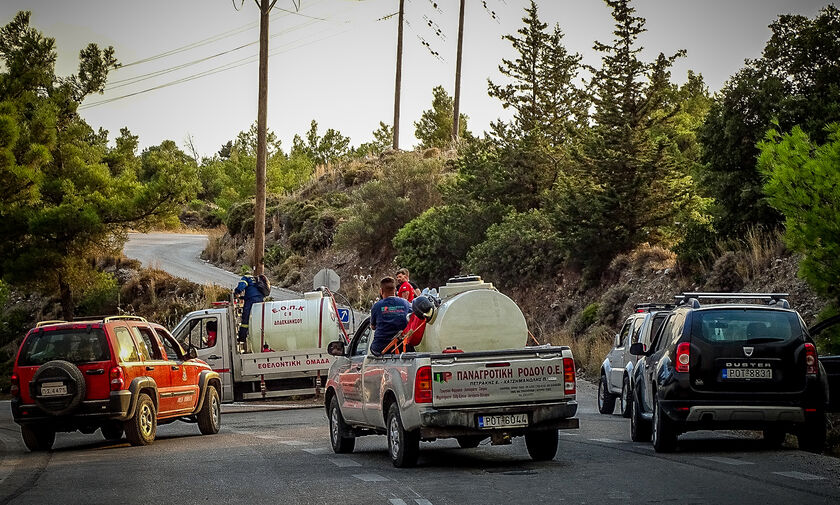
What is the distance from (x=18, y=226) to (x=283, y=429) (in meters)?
28.0

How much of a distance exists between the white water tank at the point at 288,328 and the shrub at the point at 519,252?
14.3 m

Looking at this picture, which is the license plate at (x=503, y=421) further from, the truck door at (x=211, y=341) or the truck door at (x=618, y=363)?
the truck door at (x=211, y=341)

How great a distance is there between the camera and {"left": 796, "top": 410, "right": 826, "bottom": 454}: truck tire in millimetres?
14211

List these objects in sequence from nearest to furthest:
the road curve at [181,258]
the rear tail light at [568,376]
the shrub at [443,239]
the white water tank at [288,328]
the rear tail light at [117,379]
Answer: the rear tail light at [568,376] < the rear tail light at [117,379] < the white water tank at [288,328] < the shrub at [443,239] < the road curve at [181,258]

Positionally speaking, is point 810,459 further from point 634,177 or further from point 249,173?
point 249,173

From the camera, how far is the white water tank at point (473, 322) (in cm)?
1420

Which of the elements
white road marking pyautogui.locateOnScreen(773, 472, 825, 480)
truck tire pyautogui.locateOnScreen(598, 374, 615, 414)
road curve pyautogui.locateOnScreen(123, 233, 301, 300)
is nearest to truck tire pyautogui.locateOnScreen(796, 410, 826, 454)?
white road marking pyautogui.locateOnScreen(773, 472, 825, 480)

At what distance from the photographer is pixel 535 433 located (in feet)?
A: 46.3

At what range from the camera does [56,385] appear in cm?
1786

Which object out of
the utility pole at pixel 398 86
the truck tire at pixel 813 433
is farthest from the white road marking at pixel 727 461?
the utility pole at pixel 398 86

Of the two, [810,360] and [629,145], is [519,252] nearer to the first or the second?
[629,145]

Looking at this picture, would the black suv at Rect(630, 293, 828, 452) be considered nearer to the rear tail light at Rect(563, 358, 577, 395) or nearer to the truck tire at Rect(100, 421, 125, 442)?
the rear tail light at Rect(563, 358, 577, 395)

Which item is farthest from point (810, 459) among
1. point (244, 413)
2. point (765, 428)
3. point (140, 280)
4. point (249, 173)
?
point (249, 173)

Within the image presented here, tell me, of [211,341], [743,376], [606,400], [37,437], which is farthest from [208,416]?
[743,376]
